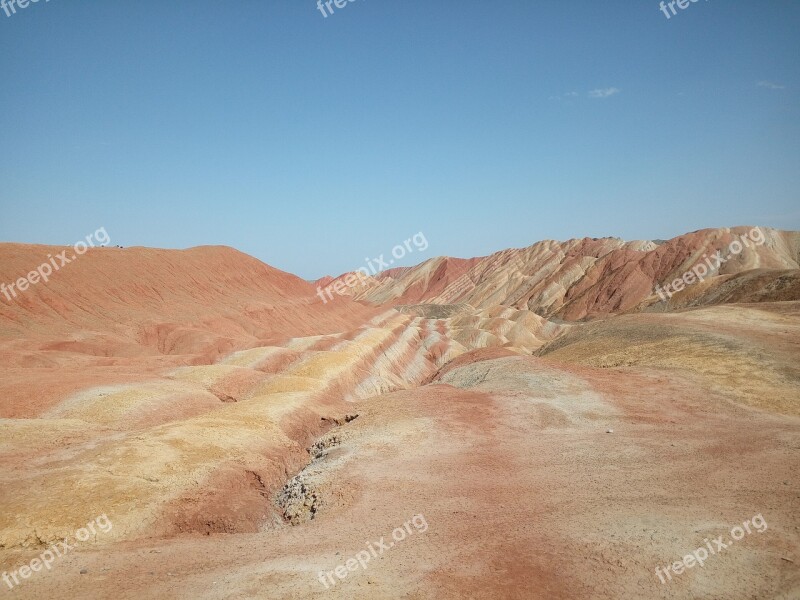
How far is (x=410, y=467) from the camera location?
63.8 ft

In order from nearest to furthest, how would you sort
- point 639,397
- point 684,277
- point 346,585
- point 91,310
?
point 346,585, point 639,397, point 91,310, point 684,277

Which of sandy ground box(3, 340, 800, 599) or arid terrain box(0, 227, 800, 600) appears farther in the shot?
arid terrain box(0, 227, 800, 600)

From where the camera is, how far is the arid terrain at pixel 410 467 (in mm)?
11352

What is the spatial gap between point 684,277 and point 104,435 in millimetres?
107943

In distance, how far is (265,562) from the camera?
40.1 feet

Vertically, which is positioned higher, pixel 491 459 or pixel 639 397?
pixel 491 459

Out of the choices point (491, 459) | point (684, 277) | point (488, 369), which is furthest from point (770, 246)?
point (491, 459)

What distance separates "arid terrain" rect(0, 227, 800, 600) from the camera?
1135 cm

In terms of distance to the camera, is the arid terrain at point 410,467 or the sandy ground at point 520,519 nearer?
the sandy ground at point 520,519

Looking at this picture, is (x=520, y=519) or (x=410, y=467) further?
(x=410, y=467)

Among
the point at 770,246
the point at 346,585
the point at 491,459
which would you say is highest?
the point at 346,585

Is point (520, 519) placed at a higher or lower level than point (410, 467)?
lower

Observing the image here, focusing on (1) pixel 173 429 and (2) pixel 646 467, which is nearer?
(2) pixel 646 467

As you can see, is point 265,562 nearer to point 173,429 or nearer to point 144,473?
point 144,473
